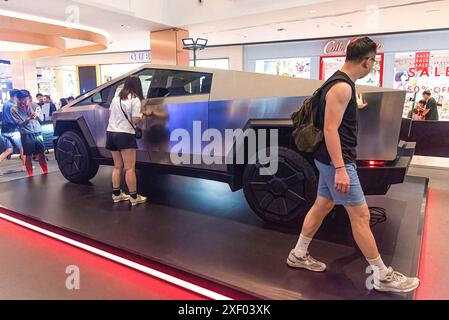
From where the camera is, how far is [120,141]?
3475 millimetres

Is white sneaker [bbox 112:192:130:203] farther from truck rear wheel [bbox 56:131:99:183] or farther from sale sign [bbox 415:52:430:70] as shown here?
sale sign [bbox 415:52:430:70]

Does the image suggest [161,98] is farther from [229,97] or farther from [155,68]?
[229,97]

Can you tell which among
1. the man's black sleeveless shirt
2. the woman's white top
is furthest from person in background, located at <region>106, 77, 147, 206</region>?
the man's black sleeveless shirt

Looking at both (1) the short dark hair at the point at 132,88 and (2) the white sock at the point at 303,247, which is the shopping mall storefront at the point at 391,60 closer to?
(1) the short dark hair at the point at 132,88

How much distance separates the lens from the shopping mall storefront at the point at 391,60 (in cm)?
960

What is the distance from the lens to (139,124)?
→ 3.76 m

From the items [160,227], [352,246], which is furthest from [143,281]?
[352,246]

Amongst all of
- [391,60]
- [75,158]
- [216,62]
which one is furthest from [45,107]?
[391,60]

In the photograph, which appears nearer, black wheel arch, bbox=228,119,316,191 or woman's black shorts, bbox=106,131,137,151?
black wheel arch, bbox=228,119,316,191

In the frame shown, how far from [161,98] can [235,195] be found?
1415 millimetres

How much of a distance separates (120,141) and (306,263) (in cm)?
217

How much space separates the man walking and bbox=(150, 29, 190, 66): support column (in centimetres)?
792

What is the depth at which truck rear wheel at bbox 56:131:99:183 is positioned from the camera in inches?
171

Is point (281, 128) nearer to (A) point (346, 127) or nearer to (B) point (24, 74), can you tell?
(A) point (346, 127)
